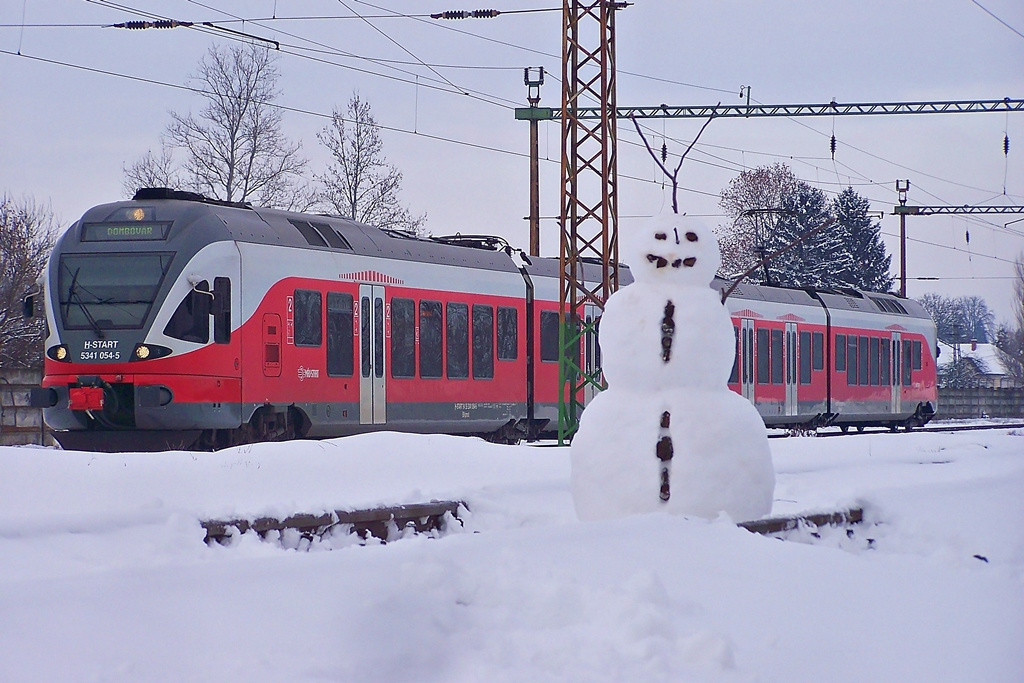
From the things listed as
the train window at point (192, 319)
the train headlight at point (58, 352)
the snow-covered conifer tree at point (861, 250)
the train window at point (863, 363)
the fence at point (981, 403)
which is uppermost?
the snow-covered conifer tree at point (861, 250)

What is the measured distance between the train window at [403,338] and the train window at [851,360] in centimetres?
1587

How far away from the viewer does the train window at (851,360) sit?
31.7 meters

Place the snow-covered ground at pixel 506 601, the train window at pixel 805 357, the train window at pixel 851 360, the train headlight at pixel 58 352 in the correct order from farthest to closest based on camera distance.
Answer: the train window at pixel 851 360, the train window at pixel 805 357, the train headlight at pixel 58 352, the snow-covered ground at pixel 506 601

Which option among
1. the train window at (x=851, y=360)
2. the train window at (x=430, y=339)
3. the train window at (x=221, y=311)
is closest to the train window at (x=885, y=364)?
the train window at (x=851, y=360)

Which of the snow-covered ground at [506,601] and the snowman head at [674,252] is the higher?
the snowman head at [674,252]

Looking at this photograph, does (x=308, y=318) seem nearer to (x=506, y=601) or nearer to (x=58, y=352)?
(x=58, y=352)

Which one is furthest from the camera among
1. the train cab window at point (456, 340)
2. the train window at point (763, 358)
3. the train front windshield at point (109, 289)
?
the train window at point (763, 358)

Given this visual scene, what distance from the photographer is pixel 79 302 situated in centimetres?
1628

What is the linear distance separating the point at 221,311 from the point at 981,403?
47744mm

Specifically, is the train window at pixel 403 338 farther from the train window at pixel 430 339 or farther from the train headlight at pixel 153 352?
the train headlight at pixel 153 352

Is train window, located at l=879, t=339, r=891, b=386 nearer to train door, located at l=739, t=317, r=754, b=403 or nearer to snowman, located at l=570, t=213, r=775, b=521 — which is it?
train door, located at l=739, t=317, r=754, b=403

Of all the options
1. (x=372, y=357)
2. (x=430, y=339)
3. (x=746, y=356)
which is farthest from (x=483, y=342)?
(x=746, y=356)

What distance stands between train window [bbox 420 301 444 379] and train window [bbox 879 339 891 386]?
1740 cm

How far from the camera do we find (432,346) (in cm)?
1944
